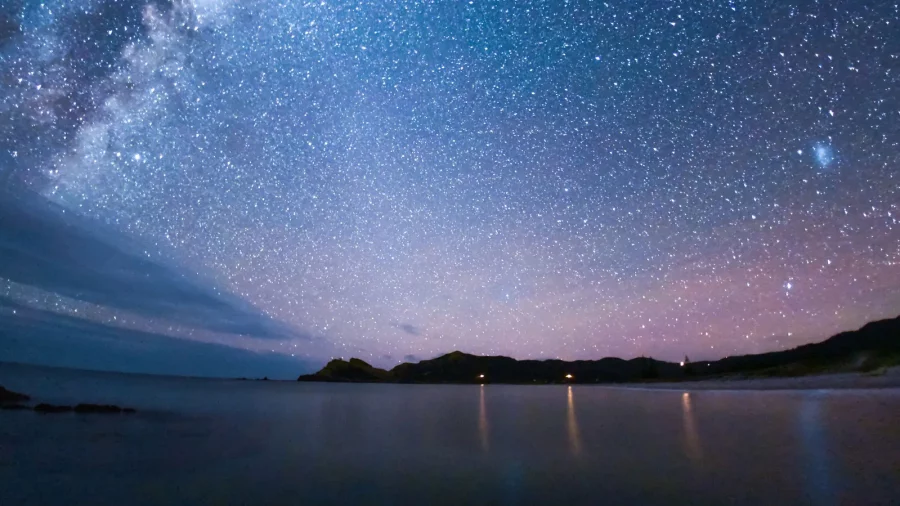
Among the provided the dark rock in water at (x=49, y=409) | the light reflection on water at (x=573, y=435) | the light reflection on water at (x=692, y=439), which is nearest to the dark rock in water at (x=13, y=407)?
the dark rock in water at (x=49, y=409)

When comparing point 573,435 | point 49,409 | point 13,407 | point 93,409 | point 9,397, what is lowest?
point 573,435

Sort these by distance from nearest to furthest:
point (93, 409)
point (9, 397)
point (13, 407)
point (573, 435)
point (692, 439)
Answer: point (692, 439) < point (573, 435) < point (13, 407) < point (93, 409) < point (9, 397)

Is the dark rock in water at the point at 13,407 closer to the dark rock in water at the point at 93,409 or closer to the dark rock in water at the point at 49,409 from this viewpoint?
the dark rock in water at the point at 49,409

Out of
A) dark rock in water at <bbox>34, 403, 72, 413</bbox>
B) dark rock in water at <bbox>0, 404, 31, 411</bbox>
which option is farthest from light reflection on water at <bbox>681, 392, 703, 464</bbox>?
dark rock in water at <bbox>0, 404, 31, 411</bbox>

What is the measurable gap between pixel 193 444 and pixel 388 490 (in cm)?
1508

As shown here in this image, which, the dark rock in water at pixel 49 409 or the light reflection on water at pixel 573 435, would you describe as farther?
the dark rock in water at pixel 49 409

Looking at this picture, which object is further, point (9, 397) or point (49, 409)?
point (9, 397)

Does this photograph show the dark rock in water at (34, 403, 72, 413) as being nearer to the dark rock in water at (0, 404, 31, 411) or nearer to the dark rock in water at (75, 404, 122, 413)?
the dark rock in water at (75, 404, 122, 413)

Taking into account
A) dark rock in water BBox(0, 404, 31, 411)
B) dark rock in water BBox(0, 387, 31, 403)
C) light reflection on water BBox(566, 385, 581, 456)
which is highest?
dark rock in water BBox(0, 387, 31, 403)

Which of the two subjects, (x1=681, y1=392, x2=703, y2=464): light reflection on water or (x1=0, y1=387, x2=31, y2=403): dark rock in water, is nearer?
(x1=681, y1=392, x2=703, y2=464): light reflection on water

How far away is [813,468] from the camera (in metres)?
13.3

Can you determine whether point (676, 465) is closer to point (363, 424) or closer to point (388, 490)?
point (388, 490)

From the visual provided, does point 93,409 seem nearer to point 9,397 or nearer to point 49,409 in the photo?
point 49,409

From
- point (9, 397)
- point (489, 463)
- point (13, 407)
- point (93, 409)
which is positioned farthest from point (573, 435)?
point (9, 397)
